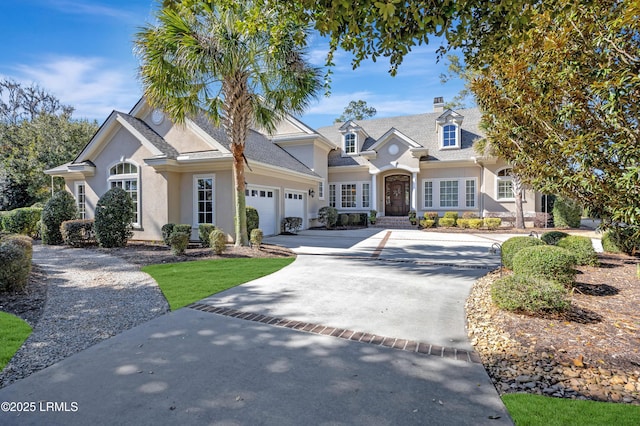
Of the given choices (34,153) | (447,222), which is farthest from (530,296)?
(34,153)

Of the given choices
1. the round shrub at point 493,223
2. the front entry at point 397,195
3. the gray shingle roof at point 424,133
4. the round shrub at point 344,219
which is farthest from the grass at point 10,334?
the front entry at point 397,195

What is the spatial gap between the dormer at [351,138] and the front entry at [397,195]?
3320mm

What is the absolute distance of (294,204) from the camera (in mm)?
19438

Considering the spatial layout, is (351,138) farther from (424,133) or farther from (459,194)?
(459,194)

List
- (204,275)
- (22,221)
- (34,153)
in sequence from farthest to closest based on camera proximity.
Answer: (34,153)
(22,221)
(204,275)

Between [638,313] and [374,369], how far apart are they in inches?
173

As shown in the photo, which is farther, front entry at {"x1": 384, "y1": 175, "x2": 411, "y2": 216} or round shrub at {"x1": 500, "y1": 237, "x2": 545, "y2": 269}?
front entry at {"x1": 384, "y1": 175, "x2": 411, "y2": 216}

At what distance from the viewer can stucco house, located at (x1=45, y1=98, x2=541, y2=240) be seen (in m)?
14.1

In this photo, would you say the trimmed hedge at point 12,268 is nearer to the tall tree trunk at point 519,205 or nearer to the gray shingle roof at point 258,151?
the gray shingle roof at point 258,151

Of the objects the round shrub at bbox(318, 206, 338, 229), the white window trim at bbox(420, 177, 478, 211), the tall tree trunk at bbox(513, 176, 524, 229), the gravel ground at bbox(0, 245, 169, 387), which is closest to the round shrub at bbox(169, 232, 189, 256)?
the gravel ground at bbox(0, 245, 169, 387)

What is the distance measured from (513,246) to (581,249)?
1.76 metres

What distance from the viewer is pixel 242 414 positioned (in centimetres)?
273

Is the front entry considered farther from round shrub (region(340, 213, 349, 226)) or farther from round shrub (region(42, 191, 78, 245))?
round shrub (region(42, 191, 78, 245))

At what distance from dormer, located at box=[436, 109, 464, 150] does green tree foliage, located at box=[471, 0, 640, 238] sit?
15.8 m
